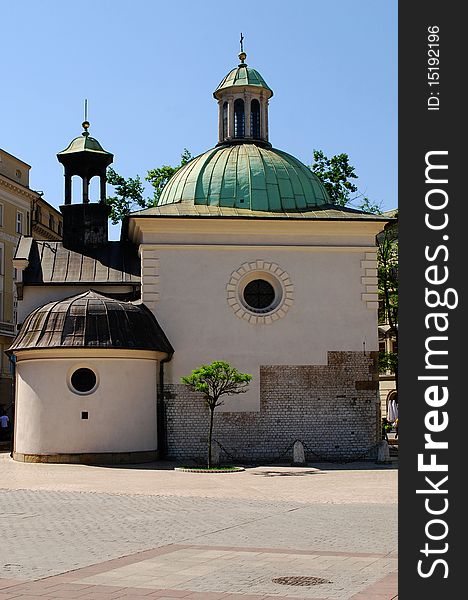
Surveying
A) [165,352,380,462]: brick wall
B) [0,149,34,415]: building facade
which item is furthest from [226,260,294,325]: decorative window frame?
[0,149,34,415]: building facade

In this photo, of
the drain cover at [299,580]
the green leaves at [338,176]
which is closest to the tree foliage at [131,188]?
the green leaves at [338,176]

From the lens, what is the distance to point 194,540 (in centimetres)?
1224

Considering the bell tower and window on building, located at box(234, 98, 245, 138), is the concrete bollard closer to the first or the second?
the bell tower

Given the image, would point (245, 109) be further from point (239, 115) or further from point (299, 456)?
point (299, 456)

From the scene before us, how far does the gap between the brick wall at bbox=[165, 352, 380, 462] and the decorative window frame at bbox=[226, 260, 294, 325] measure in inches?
65.5

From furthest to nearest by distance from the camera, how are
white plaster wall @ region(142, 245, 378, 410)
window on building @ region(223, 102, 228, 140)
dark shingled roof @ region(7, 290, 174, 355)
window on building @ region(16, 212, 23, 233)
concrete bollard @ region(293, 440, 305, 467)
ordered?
1. window on building @ region(16, 212, 23, 233)
2. window on building @ region(223, 102, 228, 140)
3. white plaster wall @ region(142, 245, 378, 410)
4. concrete bollard @ region(293, 440, 305, 467)
5. dark shingled roof @ region(7, 290, 174, 355)

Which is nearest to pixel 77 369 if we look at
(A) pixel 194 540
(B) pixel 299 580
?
(A) pixel 194 540

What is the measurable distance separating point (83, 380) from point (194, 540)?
15.9m

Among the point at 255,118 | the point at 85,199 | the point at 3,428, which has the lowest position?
the point at 3,428

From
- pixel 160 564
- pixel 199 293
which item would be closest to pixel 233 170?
pixel 199 293

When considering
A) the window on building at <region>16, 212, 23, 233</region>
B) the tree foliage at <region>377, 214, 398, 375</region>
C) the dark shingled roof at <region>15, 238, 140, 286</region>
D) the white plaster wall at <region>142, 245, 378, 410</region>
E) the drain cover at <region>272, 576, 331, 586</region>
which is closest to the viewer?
the drain cover at <region>272, 576, 331, 586</region>

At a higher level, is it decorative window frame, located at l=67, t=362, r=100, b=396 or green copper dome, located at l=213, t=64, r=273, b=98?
green copper dome, located at l=213, t=64, r=273, b=98

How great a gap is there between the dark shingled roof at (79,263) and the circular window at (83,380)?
14.9ft

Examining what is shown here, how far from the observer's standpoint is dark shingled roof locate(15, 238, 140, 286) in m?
31.4
